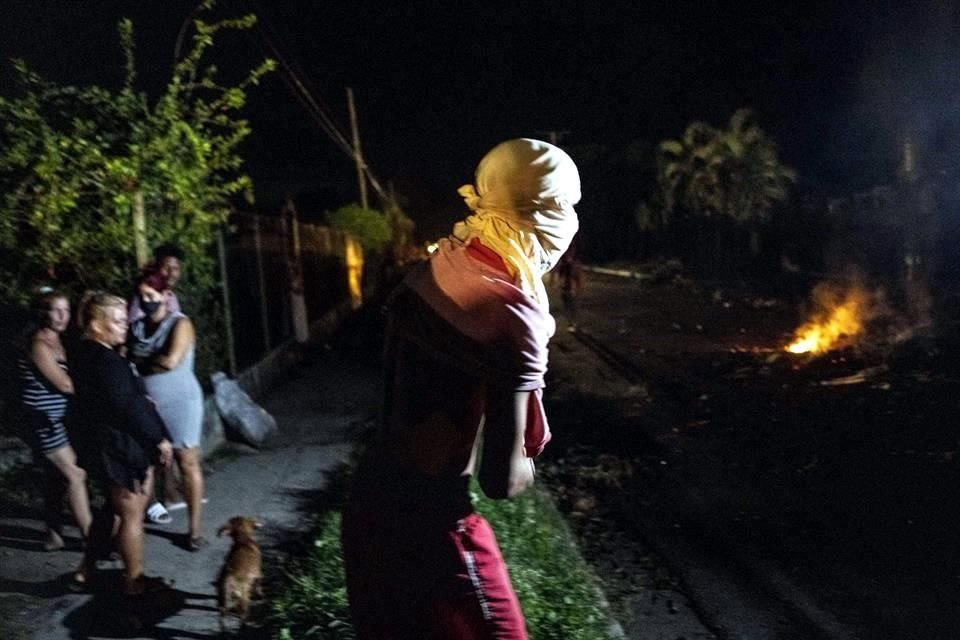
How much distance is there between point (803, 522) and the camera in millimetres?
6422

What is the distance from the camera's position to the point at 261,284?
494 inches

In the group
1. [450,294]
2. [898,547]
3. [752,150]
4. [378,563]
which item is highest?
[752,150]

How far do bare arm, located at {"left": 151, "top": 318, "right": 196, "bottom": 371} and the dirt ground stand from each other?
2.76 metres

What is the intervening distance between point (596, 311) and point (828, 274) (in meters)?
5.11

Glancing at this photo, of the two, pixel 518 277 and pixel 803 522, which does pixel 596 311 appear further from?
pixel 518 277

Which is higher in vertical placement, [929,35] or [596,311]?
[929,35]

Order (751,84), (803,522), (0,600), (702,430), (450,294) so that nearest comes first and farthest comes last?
1. (450,294)
2. (0,600)
3. (803,522)
4. (702,430)
5. (751,84)

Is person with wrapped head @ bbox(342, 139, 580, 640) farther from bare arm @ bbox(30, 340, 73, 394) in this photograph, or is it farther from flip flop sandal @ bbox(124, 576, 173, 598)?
bare arm @ bbox(30, 340, 73, 394)

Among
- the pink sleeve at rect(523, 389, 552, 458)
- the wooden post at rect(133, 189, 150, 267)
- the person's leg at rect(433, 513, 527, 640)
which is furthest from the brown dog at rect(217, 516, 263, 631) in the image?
the wooden post at rect(133, 189, 150, 267)

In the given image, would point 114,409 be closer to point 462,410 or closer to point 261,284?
point 462,410

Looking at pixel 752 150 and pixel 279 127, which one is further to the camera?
pixel 279 127

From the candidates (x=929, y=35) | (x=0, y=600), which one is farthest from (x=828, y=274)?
(x=0, y=600)

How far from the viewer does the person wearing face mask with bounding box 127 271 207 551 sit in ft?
18.4

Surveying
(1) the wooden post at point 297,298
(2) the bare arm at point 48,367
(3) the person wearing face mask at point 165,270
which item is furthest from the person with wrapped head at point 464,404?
(1) the wooden post at point 297,298
